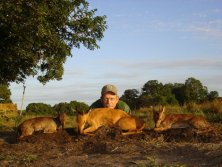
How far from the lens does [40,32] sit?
14273 millimetres

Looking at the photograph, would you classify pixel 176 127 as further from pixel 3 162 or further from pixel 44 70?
pixel 44 70

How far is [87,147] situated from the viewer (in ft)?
33.6

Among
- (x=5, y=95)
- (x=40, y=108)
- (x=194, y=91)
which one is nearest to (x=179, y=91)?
(x=194, y=91)

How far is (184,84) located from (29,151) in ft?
170

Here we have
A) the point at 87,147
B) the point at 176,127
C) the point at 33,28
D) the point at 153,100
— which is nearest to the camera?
the point at 87,147

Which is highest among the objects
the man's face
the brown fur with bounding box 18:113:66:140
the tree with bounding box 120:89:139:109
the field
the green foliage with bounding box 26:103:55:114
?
the tree with bounding box 120:89:139:109

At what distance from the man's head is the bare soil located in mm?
1262

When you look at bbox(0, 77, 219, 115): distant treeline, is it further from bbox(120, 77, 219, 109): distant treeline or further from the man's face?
the man's face

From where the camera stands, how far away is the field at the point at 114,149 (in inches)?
322

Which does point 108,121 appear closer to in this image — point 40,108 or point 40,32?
point 40,32

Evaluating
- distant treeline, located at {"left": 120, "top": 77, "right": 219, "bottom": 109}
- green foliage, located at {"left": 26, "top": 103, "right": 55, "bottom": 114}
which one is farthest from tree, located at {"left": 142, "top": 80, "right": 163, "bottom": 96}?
green foliage, located at {"left": 26, "top": 103, "right": 55, "bottom": 114}

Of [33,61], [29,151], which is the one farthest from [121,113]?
[33,61]

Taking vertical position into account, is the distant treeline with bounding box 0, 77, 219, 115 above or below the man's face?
above

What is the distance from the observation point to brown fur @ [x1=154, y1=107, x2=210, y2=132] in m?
A: 11.2
